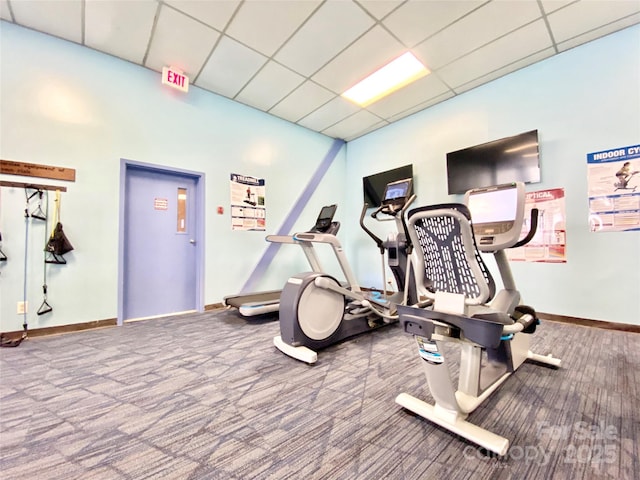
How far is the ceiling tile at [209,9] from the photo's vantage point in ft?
8.05

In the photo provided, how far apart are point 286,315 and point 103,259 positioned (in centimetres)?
245

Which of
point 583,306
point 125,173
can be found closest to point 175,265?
point 125,173

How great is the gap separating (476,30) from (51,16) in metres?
4.38

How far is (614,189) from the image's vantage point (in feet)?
8.96

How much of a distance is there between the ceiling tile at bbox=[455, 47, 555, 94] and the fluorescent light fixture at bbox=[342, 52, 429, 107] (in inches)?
30.9

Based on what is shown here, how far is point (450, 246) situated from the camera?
1.17 m

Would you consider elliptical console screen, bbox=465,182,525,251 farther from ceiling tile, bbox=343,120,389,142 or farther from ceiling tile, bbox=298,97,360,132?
ceiling tile, bbox=343,120,389,142

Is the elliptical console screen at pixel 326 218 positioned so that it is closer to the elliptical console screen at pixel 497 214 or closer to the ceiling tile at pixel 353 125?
the elliptical console screen at pixel 497 214


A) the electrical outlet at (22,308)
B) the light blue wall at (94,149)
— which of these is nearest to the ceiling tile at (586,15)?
the light blue wall at (94,149)

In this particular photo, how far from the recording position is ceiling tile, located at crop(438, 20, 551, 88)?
9.23 feet

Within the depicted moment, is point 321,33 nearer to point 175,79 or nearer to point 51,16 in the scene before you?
point 175,79

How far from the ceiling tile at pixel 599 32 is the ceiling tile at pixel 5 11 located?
5.79m

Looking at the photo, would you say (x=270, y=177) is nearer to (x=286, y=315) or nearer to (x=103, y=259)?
(x=103, y=259)

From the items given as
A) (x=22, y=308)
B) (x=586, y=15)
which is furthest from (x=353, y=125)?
(x=22, y=308)
